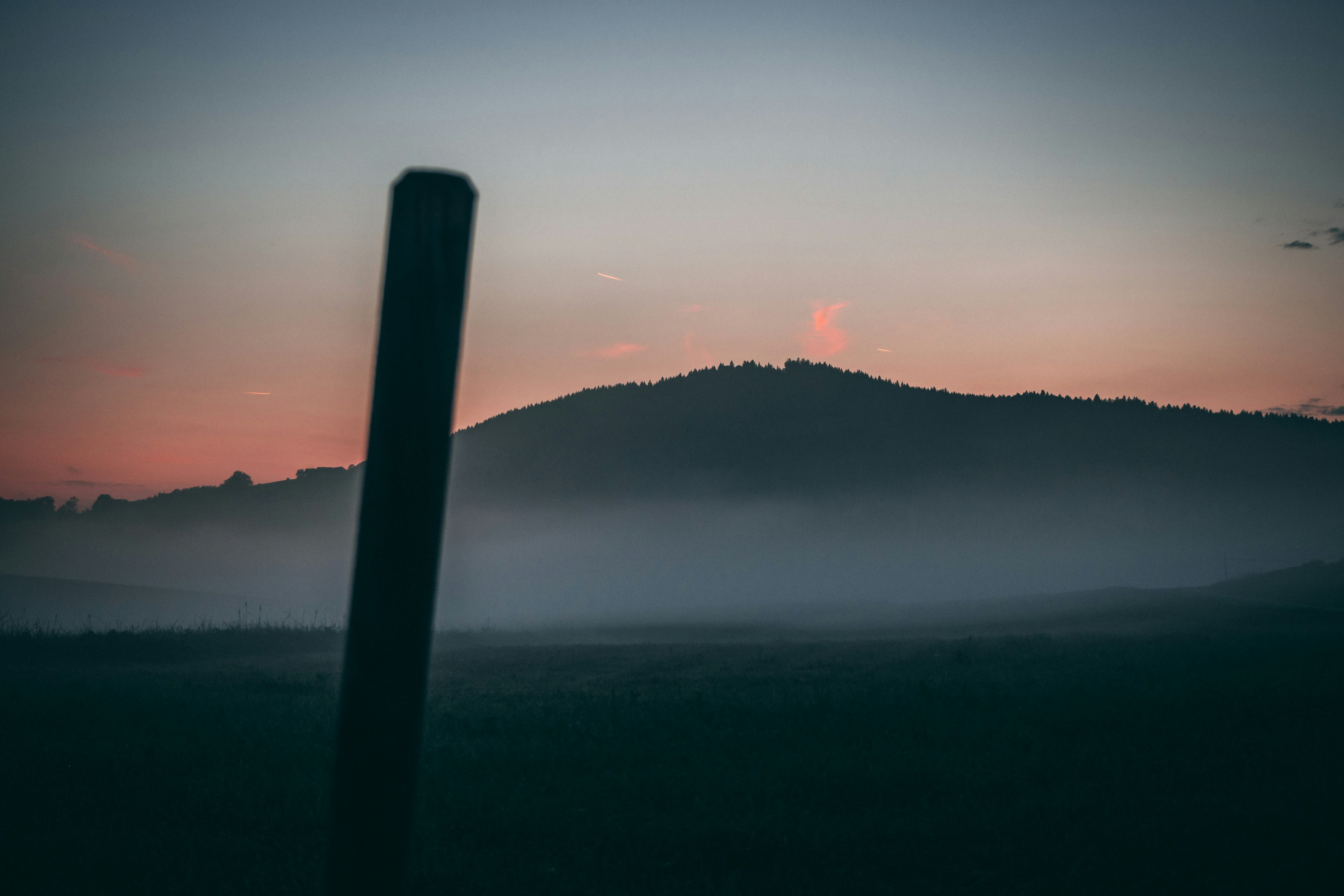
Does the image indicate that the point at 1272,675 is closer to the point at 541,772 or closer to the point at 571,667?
the point at 541,772

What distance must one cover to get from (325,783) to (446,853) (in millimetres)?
3268

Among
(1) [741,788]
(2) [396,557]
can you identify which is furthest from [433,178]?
(1) [741,788]

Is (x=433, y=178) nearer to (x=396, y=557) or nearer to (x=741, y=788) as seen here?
(x=396, y=557)

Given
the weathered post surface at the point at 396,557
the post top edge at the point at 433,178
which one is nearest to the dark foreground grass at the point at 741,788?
the weathered post surface at the point at 396,557

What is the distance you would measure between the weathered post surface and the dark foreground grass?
5037 millimetres

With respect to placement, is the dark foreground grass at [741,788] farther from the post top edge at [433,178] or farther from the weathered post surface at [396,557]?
the post top edge at [433,178]

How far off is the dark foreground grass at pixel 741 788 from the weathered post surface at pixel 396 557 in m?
5.04

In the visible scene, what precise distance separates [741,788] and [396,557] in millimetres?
7933

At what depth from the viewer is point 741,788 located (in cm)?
951

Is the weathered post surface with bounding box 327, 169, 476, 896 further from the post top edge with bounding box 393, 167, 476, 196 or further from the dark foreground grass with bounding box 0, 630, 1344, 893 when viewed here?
the dark foreground grass with bounding box 0, 630, 1344, 893

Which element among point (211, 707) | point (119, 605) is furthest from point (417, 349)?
point (119, 605)

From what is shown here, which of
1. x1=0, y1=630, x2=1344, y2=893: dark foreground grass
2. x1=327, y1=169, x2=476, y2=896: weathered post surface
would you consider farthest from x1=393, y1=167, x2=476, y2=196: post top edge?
x1=0, y1=630, x2=1344, y2=893: dark foreground grass

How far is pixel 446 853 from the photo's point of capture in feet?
25.5

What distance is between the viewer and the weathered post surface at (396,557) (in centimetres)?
280
